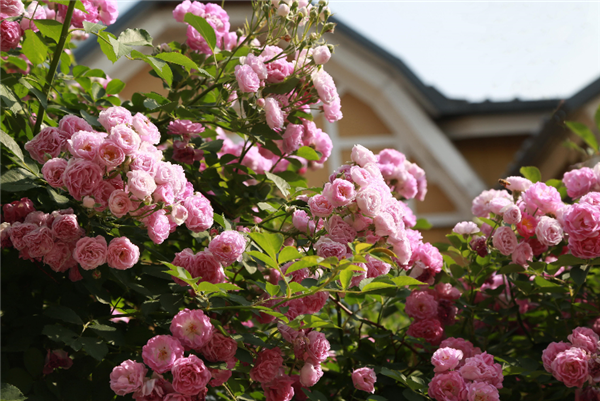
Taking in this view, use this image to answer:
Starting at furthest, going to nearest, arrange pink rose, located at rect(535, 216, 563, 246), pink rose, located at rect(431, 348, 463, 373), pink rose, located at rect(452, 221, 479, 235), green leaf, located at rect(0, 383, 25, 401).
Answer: pink rose, located at rect(452, 221, 479, 235) < pink rose, located at rect(535, 216, 563, 246) < pink rose, located at rect(431, 348, 463, 373) < green leaf, located at rect(0, 383, 25, 401)

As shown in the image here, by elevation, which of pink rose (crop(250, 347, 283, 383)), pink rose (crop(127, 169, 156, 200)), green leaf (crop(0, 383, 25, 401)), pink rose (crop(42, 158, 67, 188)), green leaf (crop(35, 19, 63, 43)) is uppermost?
green leaf (crop(35, 19, 63, 43))

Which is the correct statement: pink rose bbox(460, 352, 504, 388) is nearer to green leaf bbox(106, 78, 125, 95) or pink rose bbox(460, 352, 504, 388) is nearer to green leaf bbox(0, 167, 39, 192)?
green leaf bbox(0, 167, 39, 192)

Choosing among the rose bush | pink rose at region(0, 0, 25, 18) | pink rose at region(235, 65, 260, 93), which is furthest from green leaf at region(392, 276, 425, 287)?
pink rose at region(0, 0, 25, 18)

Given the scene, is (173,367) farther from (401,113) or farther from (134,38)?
(401,113)

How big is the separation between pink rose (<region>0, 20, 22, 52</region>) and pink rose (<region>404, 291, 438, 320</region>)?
1401 mm

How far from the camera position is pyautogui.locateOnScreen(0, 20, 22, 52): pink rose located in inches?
58.9

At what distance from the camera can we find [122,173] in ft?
3.94

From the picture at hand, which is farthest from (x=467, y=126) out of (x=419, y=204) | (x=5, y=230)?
(x=5, y=230)

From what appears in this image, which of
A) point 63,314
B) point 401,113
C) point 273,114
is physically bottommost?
point 63,314

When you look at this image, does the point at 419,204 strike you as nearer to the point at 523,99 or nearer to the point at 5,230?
the point at 523,99

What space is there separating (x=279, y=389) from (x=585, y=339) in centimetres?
85

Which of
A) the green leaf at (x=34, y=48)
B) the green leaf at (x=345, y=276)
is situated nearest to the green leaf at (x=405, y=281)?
the green leaf at (x=345, y=276)

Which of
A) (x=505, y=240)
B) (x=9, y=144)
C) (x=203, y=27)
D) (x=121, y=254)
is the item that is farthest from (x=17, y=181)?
(x=505, y=240)

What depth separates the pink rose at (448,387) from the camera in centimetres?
139
